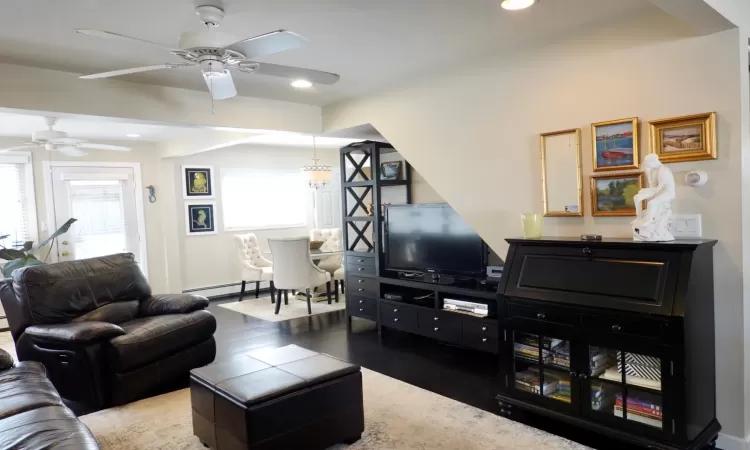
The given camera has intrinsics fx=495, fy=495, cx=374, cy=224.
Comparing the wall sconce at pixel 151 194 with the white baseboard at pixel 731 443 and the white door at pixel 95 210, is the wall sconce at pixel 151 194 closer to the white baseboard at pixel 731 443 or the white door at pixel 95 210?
the white door at pixel 95 210

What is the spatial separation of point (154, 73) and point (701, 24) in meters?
3.41

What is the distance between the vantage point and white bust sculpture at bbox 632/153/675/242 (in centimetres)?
251

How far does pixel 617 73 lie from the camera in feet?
9.38

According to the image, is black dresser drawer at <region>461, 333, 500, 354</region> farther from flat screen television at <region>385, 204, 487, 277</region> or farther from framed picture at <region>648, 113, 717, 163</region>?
framed picture at <region>648, 113, 717, 163</region>

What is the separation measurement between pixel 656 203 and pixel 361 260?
3256 millimetres

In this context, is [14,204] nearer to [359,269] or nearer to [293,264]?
[293,264]

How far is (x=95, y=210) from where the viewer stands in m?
6.69

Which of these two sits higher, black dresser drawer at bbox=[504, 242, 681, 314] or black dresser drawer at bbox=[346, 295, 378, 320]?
black dresser drawer at bbox=[504, 242, 681, 314]

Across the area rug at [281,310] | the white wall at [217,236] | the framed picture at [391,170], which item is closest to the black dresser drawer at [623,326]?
the framed picture at [391,170]

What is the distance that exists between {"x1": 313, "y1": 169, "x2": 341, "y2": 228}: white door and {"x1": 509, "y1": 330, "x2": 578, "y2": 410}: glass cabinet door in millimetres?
6132

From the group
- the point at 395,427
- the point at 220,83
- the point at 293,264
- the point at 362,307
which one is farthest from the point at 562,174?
the point at 293,264

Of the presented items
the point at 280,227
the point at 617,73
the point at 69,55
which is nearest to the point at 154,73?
the point at 69,55

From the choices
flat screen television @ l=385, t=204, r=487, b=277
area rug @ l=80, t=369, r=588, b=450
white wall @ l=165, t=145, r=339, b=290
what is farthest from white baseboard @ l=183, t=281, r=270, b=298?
area rug @ l=80, t=369, r=588, b=450

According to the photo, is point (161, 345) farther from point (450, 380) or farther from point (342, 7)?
point (342, 7)
